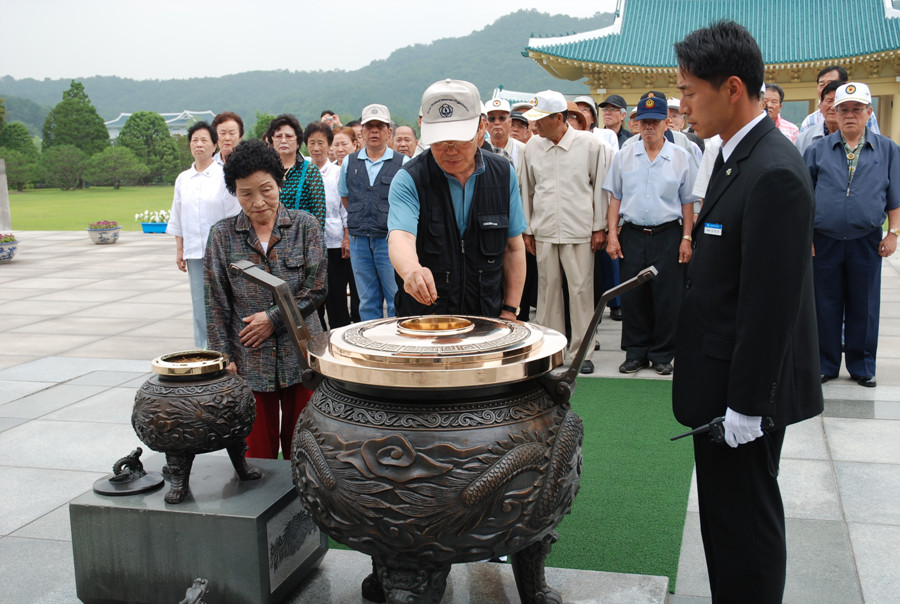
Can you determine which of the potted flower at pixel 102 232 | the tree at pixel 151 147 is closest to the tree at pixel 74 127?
the tree at pixel 151 147

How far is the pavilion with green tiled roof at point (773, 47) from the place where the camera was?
18.1 metres

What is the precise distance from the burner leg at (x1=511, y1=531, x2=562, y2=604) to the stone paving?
6.1 inches

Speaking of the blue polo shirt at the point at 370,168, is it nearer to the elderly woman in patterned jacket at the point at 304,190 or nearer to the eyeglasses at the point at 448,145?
the elderly woman in patterned jacket at the point at 304,190

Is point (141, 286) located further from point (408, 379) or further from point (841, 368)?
point (408, 379)

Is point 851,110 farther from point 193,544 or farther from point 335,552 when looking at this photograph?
point 193,544

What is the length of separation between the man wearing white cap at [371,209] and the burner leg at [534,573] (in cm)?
341

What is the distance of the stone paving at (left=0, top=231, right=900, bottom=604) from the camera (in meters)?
2.65

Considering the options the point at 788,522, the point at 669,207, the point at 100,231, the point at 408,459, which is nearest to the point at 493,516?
the point at 408,459

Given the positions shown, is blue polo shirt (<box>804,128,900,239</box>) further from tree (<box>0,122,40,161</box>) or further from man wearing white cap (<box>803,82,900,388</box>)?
tree (<box>0,122,40,161</box>)

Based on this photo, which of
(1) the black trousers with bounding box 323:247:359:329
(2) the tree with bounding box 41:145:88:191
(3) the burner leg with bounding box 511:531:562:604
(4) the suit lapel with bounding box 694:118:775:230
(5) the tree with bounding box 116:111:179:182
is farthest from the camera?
(5) the tree with bounding box 116:111:179:182

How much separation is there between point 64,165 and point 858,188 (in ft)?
136

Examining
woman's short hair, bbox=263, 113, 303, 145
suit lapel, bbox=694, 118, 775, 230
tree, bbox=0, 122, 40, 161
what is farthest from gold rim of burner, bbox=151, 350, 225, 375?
tree, bbox=0, 122, 40, 161

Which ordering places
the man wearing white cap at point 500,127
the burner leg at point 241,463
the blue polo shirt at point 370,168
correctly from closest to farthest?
1. the burner leg at point 241,463
2. the blue polo shirt at point 370,168
3. the man wearing white cap at point 500,127

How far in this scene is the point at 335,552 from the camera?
291 cm
